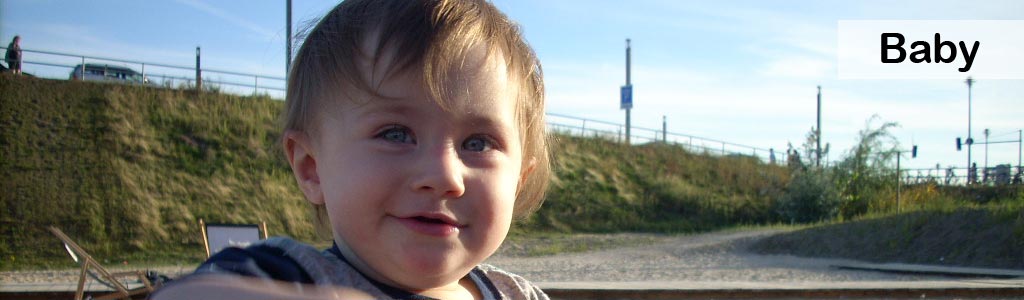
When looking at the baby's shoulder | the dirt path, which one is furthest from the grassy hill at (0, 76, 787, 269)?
the baby's shoulder

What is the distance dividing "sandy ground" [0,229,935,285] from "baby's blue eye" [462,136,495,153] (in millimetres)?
8628

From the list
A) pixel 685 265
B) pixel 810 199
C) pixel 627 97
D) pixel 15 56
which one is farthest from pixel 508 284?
pixel 627 97

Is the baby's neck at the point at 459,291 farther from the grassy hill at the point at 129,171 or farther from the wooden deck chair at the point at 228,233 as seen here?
the grassy hill at the point at 129,171

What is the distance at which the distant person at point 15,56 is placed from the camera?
23469mm

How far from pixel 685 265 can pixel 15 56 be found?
19194 millimetres

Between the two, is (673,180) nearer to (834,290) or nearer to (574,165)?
(574,165)

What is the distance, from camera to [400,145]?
3.56ft

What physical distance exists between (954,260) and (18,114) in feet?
70.9

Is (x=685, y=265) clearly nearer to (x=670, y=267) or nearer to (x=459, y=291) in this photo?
(x=670, y=267)

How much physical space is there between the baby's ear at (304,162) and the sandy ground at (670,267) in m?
8.56

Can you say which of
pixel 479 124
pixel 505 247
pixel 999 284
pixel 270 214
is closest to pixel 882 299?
pixel 999 284

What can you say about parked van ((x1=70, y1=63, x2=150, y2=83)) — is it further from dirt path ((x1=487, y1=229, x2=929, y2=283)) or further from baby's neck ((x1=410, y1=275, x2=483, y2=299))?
baby's neck ((x1=410, y1=275, x2=483, y2=299))

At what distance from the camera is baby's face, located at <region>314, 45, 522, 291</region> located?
1.08 metres

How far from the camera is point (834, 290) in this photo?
6.70 m
